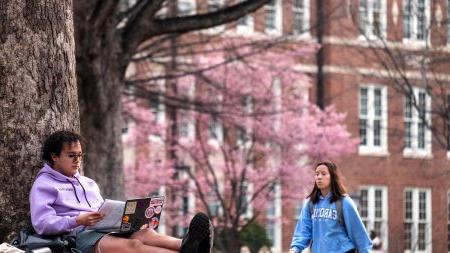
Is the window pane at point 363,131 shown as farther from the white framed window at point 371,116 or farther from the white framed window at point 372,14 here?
the white framed window at point 372,14

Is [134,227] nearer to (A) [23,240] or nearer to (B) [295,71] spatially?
(A) [23,240]

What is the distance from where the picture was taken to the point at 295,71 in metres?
38.5

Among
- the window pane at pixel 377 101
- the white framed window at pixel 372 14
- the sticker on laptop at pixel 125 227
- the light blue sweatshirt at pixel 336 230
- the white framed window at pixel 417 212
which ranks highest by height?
the white framed window at pixel 372 14

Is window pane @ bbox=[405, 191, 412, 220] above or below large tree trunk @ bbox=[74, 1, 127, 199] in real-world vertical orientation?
below

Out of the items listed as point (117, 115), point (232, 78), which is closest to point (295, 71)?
point (232, 78)

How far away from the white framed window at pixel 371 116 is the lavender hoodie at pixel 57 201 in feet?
112

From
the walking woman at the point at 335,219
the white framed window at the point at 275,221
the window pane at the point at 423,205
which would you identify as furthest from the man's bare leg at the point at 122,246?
the window pane at the point at 423,205

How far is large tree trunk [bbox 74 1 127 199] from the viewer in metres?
18.1

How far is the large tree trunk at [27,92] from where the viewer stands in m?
9.91

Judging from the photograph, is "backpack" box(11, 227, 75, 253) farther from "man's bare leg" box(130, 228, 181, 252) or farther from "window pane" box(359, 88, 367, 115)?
"window pane" box(359, 88, 367, 115)

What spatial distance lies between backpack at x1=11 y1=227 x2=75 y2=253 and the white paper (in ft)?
0.76

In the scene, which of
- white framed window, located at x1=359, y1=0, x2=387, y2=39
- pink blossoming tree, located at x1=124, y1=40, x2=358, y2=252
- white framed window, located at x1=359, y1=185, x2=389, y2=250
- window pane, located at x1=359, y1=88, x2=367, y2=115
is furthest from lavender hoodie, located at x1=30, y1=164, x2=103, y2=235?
window pane, located at x1=359, y1=88, x2=367, y2=115

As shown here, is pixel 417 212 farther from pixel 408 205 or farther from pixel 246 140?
pixel 246 140

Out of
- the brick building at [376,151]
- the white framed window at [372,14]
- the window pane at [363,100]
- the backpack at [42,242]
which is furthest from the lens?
the window pane at [363,100]
